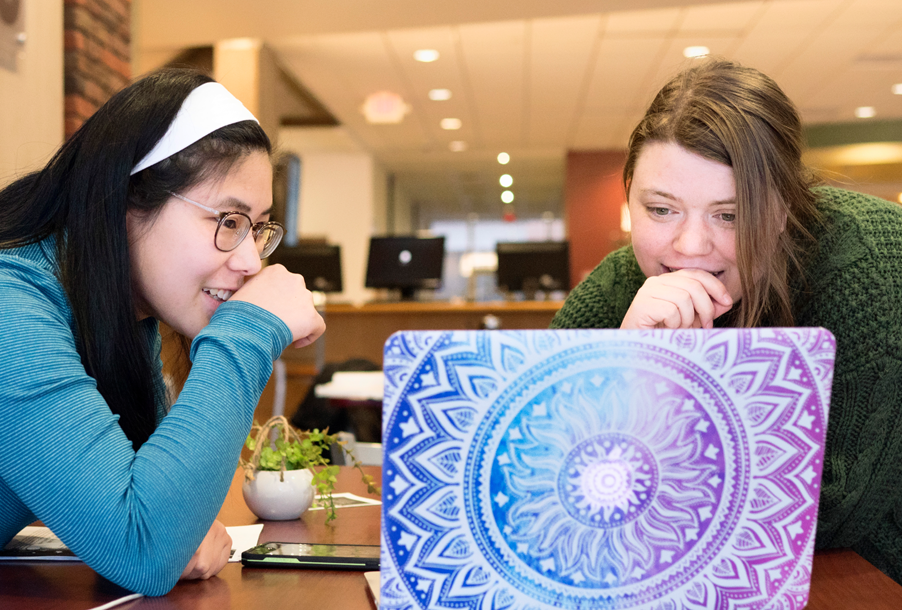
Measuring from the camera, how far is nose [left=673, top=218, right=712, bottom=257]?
2.99 ft

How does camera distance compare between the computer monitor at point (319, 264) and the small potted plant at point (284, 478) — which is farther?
the computer monitor at point (319, 264)

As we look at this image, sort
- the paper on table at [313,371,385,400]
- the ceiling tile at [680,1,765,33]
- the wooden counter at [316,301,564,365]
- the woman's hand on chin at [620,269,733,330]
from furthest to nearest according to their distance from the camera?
the wooden counter at [316,301,564,365] → the ceiling tile at [680,1,765,33] → the paper on table at [313,371,385,400] → the woman's hand on chin at [620,269,733,330]

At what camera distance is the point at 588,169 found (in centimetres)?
881

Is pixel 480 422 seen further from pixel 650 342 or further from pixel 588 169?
pixel 588 169

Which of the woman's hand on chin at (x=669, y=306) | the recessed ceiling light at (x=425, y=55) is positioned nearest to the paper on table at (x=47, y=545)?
the woman's hand on chin at (x=669, y=306)

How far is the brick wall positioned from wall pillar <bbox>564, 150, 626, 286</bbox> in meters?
6.14

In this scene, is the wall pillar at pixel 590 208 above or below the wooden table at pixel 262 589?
above

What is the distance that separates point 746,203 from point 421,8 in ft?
14.4

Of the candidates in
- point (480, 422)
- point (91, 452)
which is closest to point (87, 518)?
point (91, 452)

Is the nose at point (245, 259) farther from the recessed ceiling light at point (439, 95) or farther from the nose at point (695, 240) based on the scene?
the recessed ceiling light at point (439, 95)

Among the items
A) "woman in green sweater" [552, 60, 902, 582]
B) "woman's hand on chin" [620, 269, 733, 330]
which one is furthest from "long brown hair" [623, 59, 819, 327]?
"woman's hand on chin" [620, 269, 733, 330]

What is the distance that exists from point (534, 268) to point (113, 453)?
5344mm

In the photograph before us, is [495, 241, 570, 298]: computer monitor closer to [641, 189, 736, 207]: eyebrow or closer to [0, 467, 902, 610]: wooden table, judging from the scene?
[641, 189, 736, 207]: eyebrow

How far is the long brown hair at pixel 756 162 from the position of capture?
2.92 ft
